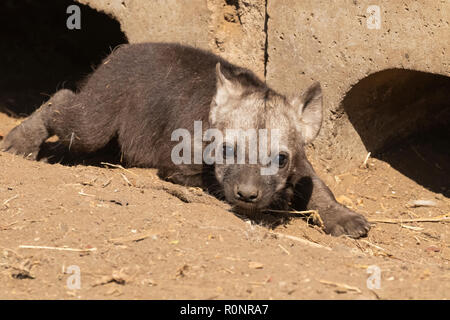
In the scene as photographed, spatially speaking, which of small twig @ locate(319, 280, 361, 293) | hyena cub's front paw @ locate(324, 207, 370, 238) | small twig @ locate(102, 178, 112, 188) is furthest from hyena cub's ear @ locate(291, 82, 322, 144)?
small twig @ locate(319, 280, 361, 293)

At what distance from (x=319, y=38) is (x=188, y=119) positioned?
4.99 feet

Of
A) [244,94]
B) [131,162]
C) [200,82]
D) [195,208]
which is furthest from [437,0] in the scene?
[131,162]

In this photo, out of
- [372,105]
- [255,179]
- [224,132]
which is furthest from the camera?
[372,105]

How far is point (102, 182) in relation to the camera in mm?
5367

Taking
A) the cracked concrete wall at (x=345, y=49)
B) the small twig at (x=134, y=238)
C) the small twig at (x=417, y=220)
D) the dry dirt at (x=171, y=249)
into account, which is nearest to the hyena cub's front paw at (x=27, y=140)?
the dry dirt at (x=171, y=249)

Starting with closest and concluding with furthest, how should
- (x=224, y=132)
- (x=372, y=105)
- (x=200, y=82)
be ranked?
(x=224, y=132), (x=200, y=82), (x=372, y=105)

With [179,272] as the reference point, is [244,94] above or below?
above

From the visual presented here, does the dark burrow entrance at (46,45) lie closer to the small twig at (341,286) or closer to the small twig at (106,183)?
the small twig at (106,183)

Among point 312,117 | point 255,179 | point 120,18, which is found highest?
point 120,18

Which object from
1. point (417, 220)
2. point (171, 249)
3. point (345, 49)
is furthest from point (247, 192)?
point (345, 49)

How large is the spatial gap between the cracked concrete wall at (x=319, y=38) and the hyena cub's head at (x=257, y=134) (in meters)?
A: 0.91

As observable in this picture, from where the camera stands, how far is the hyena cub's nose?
4.78m

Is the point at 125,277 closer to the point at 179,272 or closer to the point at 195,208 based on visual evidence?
the point at 179,272

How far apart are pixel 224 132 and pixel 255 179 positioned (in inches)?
22.4
